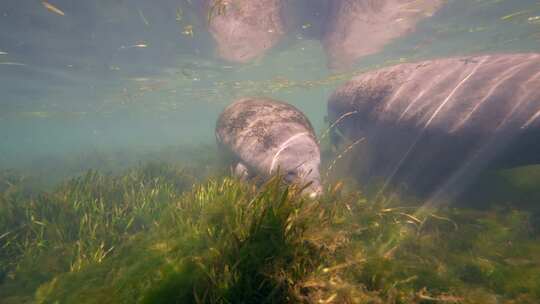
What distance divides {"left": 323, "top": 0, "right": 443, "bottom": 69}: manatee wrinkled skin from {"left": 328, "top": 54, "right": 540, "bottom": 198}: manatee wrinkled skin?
26.3 ft

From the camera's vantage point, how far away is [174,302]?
2.22 meters

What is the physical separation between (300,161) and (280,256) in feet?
10.7

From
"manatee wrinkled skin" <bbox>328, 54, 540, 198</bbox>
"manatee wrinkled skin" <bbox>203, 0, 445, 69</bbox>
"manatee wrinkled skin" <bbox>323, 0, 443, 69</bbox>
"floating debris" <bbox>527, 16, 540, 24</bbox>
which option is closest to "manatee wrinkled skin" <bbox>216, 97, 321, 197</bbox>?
"manatee wrinkled skin" <bbox>328, 54, 540, 198</bbox>

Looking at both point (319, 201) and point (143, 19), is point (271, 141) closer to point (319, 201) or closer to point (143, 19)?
point (319, 201)

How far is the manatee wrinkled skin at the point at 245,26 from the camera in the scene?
47.1 ft

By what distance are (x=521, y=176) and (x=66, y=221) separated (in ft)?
30.4

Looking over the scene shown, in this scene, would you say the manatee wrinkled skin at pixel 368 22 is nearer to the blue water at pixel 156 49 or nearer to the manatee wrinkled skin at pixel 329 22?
the manatee wrinkled skin at pixel 329 22

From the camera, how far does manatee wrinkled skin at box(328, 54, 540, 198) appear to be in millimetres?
5352

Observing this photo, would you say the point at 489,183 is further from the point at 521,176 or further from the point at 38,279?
the point at 38,279

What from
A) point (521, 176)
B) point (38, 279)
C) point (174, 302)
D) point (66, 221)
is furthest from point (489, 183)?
point (66, 221)

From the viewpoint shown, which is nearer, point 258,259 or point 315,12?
point 258,259

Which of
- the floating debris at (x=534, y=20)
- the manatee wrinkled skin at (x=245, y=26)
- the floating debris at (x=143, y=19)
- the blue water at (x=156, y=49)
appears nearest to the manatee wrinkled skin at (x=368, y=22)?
the blue water at (x=156, y=49)

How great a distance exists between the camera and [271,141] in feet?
20.7

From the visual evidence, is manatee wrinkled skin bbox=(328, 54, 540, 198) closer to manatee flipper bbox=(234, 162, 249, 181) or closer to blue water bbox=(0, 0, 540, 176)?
manatee flipper bbox=(234, 162, 249, 181)
